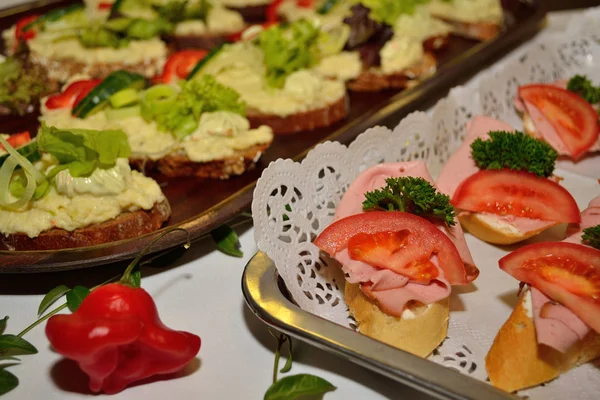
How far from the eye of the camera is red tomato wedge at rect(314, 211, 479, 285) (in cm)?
230

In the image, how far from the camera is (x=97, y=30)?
192 inches

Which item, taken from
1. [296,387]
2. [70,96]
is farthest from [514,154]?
[70,96]

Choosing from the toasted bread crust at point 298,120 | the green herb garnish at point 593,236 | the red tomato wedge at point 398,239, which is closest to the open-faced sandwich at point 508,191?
the green herb garnish at point 593,236

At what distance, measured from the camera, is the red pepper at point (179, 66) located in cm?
425

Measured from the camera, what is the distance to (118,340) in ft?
6.73

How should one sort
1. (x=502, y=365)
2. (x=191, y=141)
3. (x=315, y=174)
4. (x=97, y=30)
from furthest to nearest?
(x=97, y=30), (x=191, y=141), (x=315, y=174), (x=502, y=365)

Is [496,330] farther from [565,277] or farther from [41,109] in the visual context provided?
[41,109]

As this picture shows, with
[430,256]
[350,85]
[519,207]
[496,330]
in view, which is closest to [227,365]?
[430,256]

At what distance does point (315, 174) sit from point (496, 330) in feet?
3.11

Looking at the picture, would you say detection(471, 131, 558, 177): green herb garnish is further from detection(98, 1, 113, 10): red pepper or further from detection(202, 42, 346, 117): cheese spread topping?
detection(98, 1, 113, 10): red pepper

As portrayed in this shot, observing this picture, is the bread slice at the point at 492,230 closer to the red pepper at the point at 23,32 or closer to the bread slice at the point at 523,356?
the bread slice at the point at 523,356

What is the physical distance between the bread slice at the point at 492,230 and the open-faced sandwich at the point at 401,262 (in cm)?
43

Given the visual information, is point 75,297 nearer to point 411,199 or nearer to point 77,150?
point 77,150

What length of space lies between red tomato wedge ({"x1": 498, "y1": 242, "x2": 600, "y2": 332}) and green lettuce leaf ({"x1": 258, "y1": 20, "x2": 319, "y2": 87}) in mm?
2215
